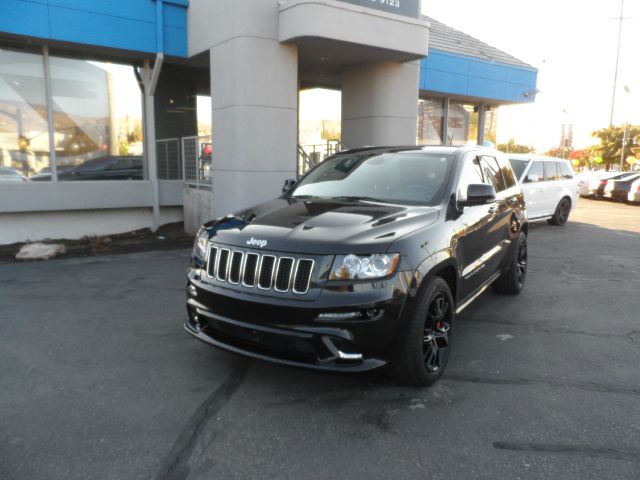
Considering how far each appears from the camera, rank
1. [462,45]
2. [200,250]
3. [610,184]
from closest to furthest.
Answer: [200,250], [462,45], [610,184]

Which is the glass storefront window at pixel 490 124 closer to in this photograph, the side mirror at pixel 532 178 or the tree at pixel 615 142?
the side mirror at pixel 532 178

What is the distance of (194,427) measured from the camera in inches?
125

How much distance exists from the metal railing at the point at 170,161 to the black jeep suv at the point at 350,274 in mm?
7111

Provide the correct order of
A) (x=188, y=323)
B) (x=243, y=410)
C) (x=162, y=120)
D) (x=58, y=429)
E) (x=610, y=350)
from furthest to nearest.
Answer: (x=162, y=120)
(x=610, y=350)
(x=188, y=323)
(x=243, y=410)
(x=58, y=429)

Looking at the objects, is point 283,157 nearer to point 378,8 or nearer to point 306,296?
point 378,8

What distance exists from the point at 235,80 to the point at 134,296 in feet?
13.6

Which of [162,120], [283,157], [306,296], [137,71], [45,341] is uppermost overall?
[137,71]

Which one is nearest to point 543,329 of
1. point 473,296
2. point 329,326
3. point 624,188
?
point 473,296

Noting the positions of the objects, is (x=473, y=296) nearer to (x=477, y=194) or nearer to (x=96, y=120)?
(x=477, y=194)

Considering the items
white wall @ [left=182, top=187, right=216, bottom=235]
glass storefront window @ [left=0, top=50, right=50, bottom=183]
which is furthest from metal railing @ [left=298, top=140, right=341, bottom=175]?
glass storefront window @ [left=0, top=50, right=50, bottom=183]

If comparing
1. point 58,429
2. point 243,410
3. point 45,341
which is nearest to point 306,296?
point 243,410

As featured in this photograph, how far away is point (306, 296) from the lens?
126 inches

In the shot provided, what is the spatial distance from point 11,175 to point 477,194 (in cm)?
867

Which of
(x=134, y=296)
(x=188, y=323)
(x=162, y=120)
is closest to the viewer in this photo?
(x=188, y=323)
